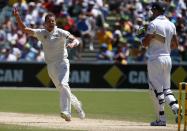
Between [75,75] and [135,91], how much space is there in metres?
2.67

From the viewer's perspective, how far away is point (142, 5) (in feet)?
102

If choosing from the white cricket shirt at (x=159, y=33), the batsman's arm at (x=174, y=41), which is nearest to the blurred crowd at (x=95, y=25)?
the batsman's arm at (x=174, y=41)

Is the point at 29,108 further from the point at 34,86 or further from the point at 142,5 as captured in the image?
the point at 142,5

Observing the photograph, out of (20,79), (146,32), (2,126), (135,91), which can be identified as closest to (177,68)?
(135,91)

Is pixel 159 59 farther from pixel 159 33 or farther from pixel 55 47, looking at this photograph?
pixel 55 47

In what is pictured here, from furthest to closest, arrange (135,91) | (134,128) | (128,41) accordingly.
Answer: (128,41) < (135,91) < (134,128)

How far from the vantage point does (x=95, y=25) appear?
29.9 m

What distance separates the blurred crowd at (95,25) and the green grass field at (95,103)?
2.18m

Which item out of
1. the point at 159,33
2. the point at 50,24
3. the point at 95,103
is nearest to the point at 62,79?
the point at 50,24

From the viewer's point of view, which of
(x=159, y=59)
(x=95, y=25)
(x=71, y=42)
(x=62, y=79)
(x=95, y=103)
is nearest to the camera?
(x=159, y=59)

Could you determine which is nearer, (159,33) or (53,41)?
(159,33)

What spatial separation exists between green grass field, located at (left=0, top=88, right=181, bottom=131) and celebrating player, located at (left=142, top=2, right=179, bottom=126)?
170cm

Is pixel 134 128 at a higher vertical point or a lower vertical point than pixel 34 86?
higher

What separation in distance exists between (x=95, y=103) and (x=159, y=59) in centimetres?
716
